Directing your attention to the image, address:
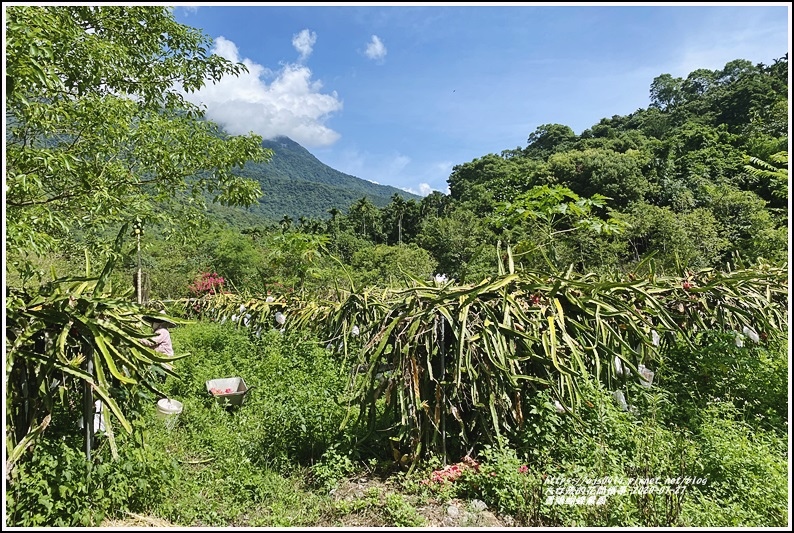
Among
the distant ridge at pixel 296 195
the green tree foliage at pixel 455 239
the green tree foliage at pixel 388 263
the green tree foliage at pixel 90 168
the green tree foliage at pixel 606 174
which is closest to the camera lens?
the green tree foliage at pixel 90 168

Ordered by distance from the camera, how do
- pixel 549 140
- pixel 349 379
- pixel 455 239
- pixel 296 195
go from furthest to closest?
pixel 296 195
pixel 549 140
pixel 455 239
pixel 349 379

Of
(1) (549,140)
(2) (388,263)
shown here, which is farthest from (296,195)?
(2) (388,263)

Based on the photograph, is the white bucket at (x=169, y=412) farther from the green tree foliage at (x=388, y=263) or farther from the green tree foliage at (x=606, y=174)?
the green tree foliage at (x=606, y=174)

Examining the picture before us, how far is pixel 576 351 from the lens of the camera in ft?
11.6

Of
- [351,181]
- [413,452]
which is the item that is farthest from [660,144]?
[351,181]

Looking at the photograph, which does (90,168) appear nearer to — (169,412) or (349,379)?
(169,412)

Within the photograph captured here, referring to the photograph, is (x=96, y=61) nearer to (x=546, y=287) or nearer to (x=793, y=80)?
(x=546, y=287)

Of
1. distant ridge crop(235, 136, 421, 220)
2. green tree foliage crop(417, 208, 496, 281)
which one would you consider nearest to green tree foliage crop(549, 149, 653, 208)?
green tree foliage crop(417, 208, 496, 281)

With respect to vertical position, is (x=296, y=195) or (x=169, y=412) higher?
(x=296, y=195)

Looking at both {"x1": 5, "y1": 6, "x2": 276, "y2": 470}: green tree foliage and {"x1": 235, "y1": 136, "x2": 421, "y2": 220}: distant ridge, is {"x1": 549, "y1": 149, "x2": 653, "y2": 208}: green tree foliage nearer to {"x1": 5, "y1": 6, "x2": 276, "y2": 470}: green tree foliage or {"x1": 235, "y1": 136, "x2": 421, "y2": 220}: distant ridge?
{"x1": 5, "y1": 6, "x2": 276, "y2": 470}: green tree foliage

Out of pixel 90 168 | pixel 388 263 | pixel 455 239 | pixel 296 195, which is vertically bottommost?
pixel 90 168

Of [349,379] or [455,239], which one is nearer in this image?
[349,379]

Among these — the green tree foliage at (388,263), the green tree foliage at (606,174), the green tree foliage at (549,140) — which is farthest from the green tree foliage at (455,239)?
the green tree foliage at (549,140)

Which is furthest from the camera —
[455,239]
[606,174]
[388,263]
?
[455,239]
